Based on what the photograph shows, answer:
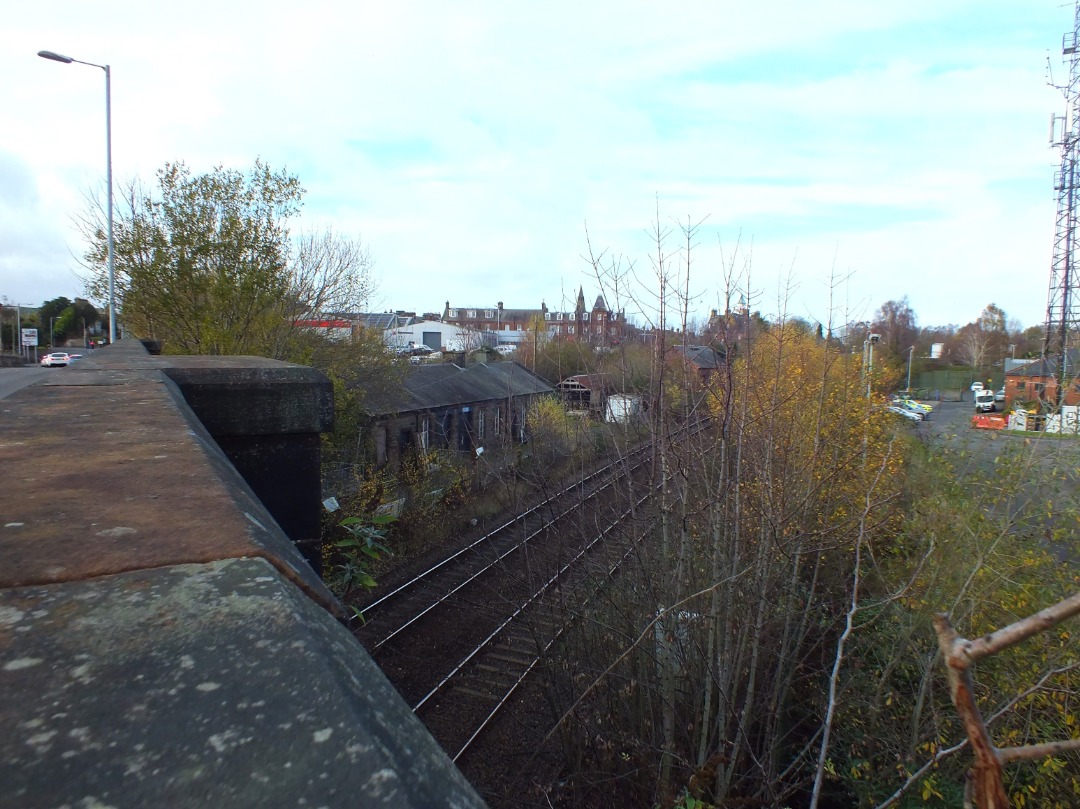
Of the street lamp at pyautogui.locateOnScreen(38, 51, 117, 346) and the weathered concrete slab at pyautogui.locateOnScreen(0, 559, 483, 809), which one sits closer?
the weathered concrete slab at pyautogui.locateOnScreen(0, 559, 483, 809)

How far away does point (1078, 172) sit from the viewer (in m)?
15.9

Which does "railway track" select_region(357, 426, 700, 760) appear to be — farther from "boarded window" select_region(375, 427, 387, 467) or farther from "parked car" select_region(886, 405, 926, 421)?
"boarded window" select_region(375, 427, 387, 467)

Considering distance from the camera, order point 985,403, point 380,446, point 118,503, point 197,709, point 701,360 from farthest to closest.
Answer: point 985,403
point 380,446
point 701,360
point 118,503
point 197,709

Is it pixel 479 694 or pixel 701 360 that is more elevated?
pixel 701 360

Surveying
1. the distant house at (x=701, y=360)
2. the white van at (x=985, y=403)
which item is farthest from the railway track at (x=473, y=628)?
the white van at (x=985, y=403)

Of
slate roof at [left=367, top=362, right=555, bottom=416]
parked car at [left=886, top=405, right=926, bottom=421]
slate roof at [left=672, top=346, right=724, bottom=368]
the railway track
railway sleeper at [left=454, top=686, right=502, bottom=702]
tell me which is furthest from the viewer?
slate roof at [left=367, top=362, right=555, bottom=416]

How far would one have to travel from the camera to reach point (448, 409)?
82.9 feet

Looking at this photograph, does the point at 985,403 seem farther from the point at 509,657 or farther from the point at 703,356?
the point at 703,356

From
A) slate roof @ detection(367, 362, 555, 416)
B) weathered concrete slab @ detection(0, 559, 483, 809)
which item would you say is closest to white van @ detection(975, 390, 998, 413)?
slate roof @ detection(367, 362, 555, 416)

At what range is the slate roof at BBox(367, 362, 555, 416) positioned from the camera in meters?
21.7

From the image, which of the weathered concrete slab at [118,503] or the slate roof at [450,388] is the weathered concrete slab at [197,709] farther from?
the slate roof at [450,388]

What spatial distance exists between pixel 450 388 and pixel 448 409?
1.71m

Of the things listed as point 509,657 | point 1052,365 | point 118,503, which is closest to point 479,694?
point 509,657

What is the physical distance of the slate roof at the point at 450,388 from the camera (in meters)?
21.7
